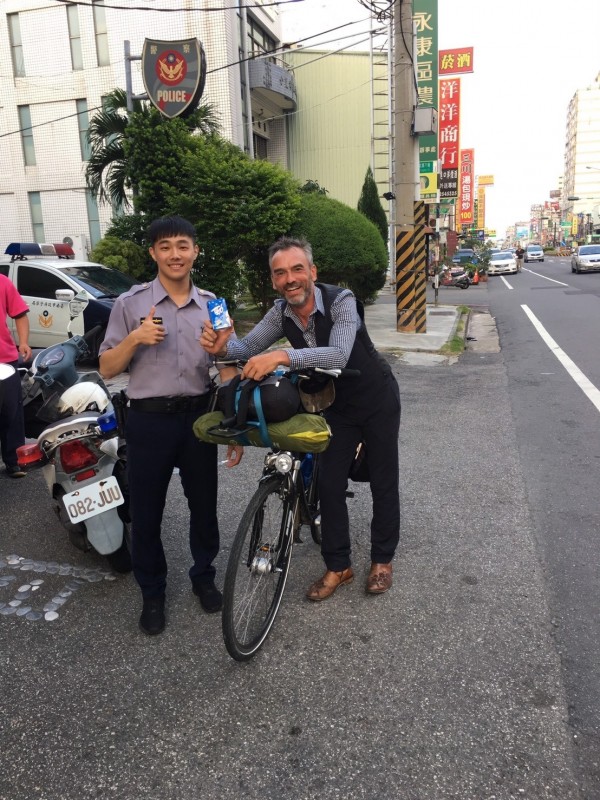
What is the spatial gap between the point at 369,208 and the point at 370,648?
79.4 feet

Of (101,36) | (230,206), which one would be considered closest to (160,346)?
(230,206)

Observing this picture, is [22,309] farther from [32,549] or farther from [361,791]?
[361,791]

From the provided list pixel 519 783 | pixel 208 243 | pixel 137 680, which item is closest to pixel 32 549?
pixel 137 680

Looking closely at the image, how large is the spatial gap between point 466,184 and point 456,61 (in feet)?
97.2

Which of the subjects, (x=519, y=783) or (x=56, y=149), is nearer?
(x=519, y=783)

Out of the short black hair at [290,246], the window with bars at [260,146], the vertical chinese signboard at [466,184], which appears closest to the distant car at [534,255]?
the vertical chinese signboard at [466,184]

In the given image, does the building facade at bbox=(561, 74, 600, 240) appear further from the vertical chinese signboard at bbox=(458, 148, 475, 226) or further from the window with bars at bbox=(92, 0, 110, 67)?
the window with bars at bbox=(92, 0, 110, 67)

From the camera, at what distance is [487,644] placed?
276 cm

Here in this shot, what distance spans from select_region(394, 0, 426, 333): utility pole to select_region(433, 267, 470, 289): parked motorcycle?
16888mm

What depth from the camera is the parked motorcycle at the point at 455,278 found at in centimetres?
2881

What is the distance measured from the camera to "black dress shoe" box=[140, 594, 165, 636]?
2908 mm

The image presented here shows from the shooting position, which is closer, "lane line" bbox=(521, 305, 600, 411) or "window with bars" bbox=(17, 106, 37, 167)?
"lane line" bbox=(521, 305, 600, 411)

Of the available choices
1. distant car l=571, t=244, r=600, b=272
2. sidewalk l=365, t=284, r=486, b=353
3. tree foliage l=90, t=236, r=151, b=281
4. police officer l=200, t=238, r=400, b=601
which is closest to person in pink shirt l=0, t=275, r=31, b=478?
police officer l=200, t=238, r=400, b=601

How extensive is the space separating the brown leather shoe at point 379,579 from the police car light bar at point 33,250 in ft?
25.6
